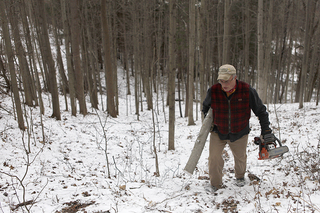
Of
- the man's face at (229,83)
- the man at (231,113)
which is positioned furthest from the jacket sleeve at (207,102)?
the man's face at (229,83)

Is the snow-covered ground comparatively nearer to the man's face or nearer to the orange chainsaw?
the orange chainsaw

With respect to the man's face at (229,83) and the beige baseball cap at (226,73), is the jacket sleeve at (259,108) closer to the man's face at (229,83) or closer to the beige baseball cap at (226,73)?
the man's face at (229,83)

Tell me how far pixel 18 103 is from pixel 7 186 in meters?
2.93

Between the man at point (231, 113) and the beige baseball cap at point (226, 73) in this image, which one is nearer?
the beige baseball cap at point (226, 73)

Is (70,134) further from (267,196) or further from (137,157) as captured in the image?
(267,196)

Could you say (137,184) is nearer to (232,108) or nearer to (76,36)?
(232,108)

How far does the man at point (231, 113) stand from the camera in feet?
10.2

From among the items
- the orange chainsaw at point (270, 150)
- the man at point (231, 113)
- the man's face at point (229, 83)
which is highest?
the man's face at point (229, 83)

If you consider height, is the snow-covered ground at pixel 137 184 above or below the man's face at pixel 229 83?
below

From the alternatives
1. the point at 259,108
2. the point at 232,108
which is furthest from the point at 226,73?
the point at 259,108

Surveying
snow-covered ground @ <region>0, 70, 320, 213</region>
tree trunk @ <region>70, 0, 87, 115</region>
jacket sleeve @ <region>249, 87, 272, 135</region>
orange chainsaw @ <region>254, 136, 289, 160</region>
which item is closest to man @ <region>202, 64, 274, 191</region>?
jacket sleeve @ <region>249, 87, 272, 135</region>

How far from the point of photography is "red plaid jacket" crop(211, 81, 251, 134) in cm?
314

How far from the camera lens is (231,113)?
319cm

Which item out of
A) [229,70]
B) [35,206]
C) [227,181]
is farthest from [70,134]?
[229,70]
